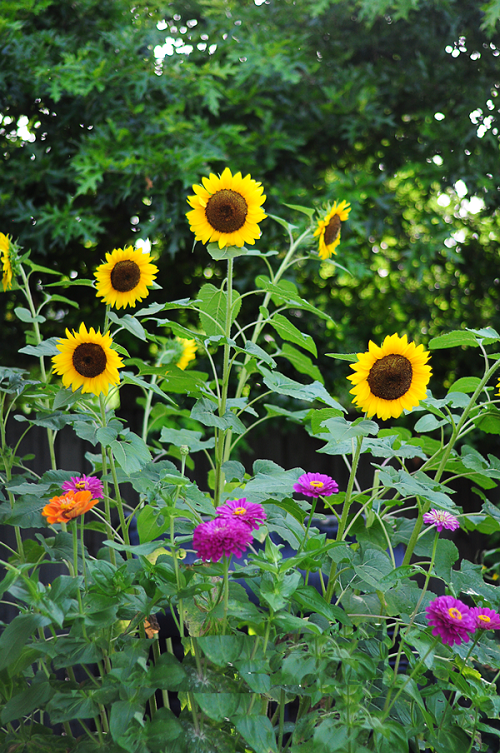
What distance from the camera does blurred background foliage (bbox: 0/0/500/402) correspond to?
8.63 feet

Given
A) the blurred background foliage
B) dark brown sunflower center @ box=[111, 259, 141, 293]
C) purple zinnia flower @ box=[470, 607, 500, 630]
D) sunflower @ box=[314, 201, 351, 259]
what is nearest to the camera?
purple zinnia flower @ box=[470, 607, 500, 630]

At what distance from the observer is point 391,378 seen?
0.94 m

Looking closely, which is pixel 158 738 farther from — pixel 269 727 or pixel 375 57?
pixel 375 57

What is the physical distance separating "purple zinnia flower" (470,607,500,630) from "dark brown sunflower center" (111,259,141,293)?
2.53ft

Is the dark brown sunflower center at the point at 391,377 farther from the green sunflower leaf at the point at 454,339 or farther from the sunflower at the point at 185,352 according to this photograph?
the sunflower at the point at 185,352

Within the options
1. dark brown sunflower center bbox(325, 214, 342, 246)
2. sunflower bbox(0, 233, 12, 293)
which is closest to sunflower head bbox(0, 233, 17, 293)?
sunflower bbox(0, 233, 12, 293)

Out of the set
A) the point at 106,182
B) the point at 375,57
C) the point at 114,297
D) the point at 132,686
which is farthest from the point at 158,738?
the point at 375,57

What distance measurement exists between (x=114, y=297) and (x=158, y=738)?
705 mm

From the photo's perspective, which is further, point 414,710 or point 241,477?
point 241,477

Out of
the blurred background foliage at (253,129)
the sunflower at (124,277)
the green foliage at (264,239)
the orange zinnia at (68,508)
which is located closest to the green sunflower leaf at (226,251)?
the green foliage at (264,239)

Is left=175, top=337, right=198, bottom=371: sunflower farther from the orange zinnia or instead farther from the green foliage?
the orange zinnia

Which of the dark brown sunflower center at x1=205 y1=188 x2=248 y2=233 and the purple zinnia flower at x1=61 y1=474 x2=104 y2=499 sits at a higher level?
the dark brown sunflower center at x1=205 y1=188 x2=248 y2=233

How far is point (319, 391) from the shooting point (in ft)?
3.57

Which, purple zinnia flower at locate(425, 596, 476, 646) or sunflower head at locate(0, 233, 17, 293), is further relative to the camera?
sunflower head at locate(0, 233, 17, 293)
